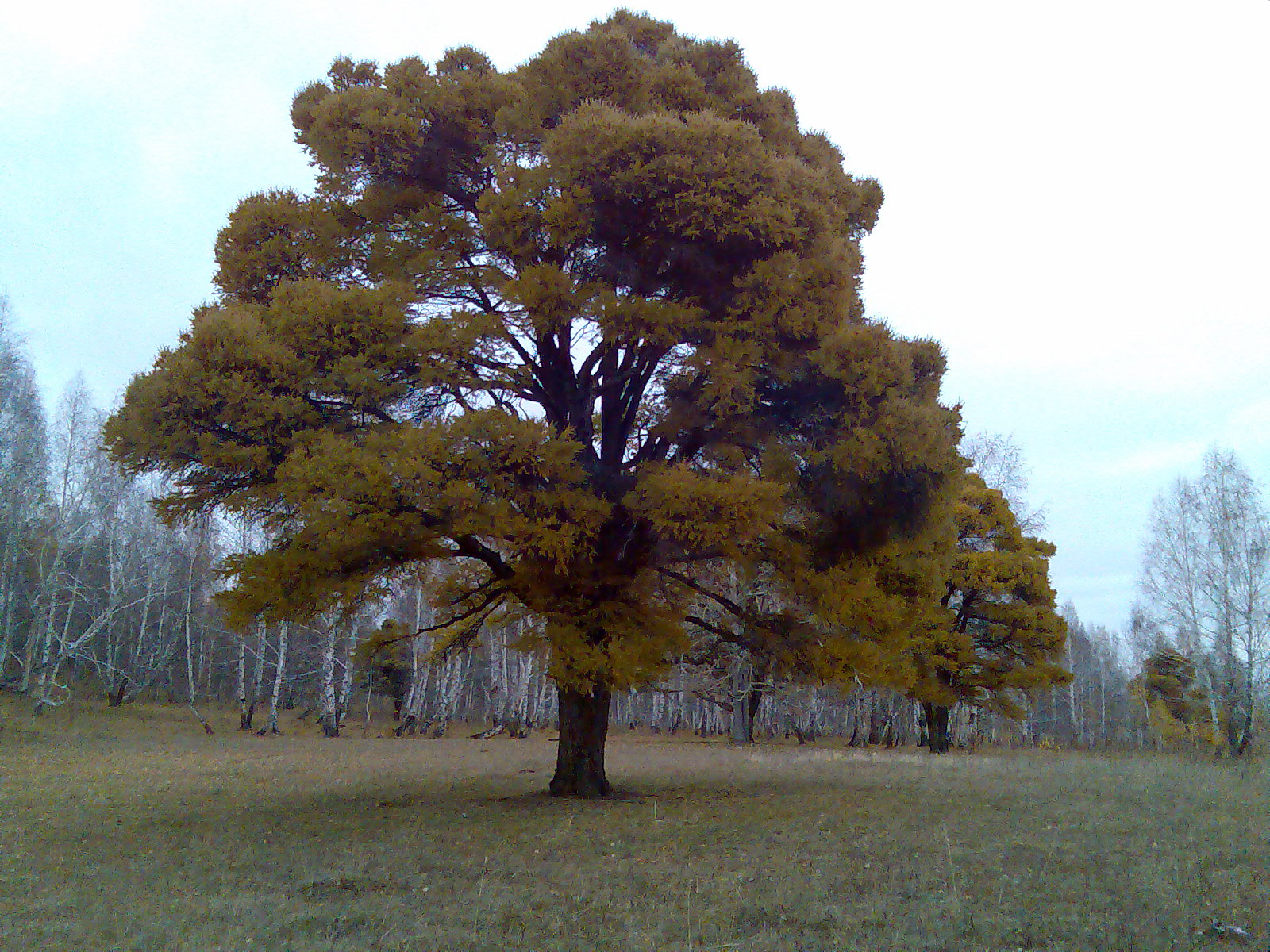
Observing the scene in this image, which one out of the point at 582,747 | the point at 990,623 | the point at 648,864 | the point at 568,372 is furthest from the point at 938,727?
the point at 648,864

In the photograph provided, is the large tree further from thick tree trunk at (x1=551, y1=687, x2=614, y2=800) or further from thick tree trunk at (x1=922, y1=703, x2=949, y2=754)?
thick tree trunk at (x1=922, y1=703, x2=949, y2=754)

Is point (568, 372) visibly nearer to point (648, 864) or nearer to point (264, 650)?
point (648, 864)

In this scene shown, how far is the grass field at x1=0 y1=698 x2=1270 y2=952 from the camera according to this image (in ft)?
17.8

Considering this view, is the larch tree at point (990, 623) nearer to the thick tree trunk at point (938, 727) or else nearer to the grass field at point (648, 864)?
the thick tree trunk at point (938, 727)

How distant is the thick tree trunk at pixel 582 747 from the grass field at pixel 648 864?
51 cm

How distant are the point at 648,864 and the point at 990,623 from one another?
76.6 feet

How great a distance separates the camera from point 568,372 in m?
12.3

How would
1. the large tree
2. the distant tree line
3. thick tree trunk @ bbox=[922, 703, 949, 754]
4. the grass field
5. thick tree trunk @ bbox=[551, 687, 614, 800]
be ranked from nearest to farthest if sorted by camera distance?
the grass field < the large tree < thick tree trunk @ bbox=[551, 687, 614, 800] < the distant tree line < thick tree trunk @ bbox=[922, 703, 949, 754]

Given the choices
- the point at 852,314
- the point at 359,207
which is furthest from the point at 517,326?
the point at 852,314

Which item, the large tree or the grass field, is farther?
the large tree

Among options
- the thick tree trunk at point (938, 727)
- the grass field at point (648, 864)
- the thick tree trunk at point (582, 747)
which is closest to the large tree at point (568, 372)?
the thick tree trunk at point (582, 747)

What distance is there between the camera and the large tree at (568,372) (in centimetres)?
901

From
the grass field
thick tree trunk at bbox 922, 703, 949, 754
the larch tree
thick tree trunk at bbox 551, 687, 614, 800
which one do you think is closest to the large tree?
thick tree trunk at bbox 551, 687, 614, 800

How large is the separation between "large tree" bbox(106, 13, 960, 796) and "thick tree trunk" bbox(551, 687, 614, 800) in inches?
1.9
